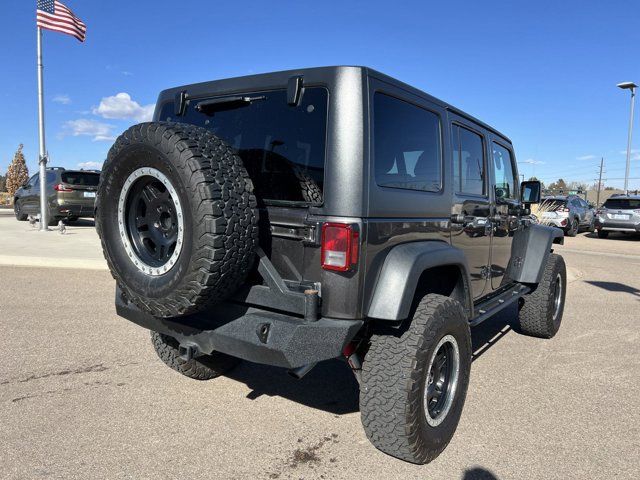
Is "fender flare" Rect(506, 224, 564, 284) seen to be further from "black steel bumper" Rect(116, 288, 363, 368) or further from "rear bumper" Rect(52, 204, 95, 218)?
"rear bumper" Rect(52, 204, 95, 218)

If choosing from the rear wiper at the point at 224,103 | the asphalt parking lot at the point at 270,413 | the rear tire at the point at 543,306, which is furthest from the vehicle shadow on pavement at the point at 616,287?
the rear wiper at the point at 224,103

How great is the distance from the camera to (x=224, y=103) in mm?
2920

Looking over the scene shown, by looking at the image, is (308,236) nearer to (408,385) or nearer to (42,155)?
(408,385)

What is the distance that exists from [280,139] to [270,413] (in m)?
1.74

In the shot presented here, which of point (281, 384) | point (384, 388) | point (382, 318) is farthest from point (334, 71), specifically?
point (281, 384)

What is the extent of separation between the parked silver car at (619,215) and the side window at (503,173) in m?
14.5

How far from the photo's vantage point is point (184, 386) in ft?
11.4

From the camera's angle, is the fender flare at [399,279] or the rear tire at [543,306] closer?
the fender flare at [399,279]

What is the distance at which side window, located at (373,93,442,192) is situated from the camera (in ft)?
8.20

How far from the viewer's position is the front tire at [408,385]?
2.42 m

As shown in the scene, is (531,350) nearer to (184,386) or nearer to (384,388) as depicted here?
(384,388)

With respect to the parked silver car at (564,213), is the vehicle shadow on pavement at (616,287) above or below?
below

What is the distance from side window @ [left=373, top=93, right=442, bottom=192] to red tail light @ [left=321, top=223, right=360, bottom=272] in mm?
340

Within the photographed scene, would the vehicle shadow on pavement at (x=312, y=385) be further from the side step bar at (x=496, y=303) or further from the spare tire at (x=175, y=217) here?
the spare tire at (x=175, y=217)
